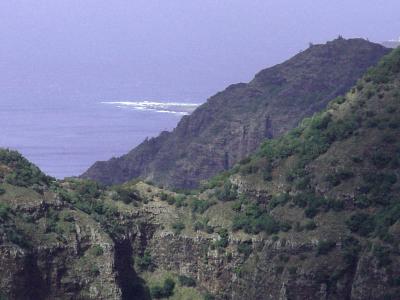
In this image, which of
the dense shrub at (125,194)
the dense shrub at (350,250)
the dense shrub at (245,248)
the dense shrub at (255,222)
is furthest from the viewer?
the dense shrub at (125,194)

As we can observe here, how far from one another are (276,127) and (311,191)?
49.7 metres

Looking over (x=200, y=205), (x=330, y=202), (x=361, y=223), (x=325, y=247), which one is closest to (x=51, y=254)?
(x=200, y=205)

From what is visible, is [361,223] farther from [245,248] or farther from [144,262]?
[144,262]

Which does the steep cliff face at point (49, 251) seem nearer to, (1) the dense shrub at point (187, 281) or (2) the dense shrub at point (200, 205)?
(1) the dense shrub at point (187, 281)

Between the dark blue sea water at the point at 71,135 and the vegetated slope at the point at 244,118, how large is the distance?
12466 millimetres

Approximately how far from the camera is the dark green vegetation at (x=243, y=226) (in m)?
63.4

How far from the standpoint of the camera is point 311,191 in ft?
224

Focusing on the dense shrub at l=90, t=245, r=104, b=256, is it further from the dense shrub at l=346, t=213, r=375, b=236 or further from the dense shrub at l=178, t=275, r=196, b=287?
the dense shrub at l=346, t=213, r=375, b=236

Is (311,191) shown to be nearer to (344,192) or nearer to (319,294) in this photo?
(344,192)

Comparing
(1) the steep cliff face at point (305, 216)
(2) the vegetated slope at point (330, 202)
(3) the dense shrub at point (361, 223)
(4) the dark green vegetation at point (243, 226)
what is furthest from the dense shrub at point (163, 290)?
(3) the dense shrub at point (361, 223)

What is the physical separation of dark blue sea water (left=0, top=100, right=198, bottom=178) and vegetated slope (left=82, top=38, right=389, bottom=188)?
40.9 feet

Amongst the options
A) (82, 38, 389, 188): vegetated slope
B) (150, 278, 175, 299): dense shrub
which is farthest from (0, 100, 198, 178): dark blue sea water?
(150, 278, 175, 299): dense shrub

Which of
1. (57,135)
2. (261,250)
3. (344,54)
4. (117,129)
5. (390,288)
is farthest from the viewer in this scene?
(117,129)

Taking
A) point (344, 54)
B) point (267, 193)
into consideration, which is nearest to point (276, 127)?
point (344, 54)
